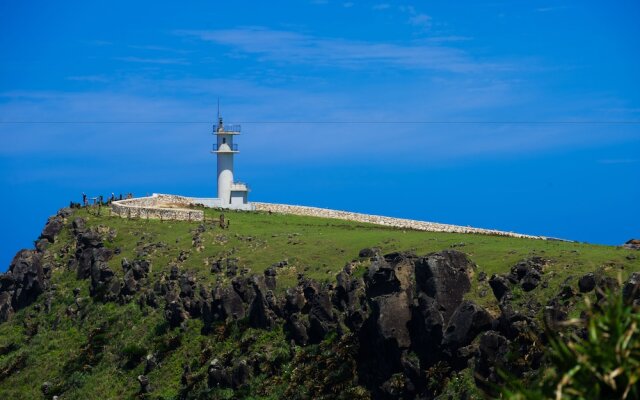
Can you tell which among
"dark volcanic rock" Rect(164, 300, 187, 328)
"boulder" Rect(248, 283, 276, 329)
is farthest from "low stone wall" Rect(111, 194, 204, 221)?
"boulder" Rect(248, 283, 276, 329)

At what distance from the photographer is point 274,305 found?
6662 cm

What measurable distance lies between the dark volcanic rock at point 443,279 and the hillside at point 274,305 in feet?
0.26

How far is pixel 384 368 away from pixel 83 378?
82.3 ft

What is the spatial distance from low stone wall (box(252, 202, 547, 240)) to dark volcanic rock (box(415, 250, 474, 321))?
2600 centimetres

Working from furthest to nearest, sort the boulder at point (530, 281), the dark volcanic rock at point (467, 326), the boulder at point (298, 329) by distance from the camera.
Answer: the boulder at point (298, 329) < the boulder at point (530, 281) < the dark volcanic rock at point (467, 326)

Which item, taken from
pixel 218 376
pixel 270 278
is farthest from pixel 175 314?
pixel 218 376

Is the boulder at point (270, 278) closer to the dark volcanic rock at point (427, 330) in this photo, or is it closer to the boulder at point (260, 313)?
→ the boulder at point (260, 313)

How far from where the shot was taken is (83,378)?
7094 cm

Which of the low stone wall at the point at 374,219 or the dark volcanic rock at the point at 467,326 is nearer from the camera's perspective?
the dark volcanic rock at the point at 467,326

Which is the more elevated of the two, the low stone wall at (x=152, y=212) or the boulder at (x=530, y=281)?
the low stone wall at (x=152, y=212)

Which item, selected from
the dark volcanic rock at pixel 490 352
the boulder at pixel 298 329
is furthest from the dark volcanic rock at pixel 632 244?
the boulder at pixel 298 329

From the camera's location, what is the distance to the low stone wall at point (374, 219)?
8956 cm

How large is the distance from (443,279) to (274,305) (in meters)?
15.2

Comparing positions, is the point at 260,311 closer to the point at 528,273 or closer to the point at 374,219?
the point at 528,273
